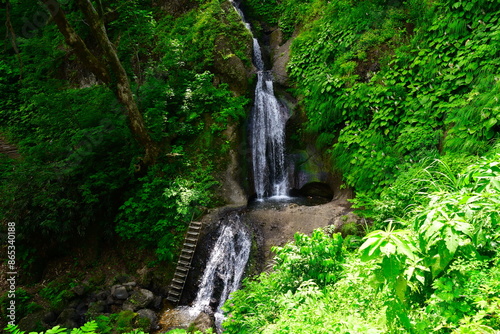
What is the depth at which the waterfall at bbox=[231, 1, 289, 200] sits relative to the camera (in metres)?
9.92

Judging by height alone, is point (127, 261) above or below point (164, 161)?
below

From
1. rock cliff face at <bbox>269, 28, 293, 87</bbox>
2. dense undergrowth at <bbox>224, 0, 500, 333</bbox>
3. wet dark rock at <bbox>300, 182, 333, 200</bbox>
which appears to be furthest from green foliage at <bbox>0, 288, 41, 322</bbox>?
rock cliff face at <bbox>269, 28, 293, 87</bbox>

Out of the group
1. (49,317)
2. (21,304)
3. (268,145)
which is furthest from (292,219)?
(21,304)

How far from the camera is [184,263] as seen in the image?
287 inches

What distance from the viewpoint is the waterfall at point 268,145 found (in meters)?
9.92

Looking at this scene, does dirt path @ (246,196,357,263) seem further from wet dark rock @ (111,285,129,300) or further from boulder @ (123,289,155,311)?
wet dark rock @ (111,285,129,300)

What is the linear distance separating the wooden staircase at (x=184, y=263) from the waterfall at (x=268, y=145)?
2.84 m

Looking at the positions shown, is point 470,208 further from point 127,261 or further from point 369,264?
point 127,261

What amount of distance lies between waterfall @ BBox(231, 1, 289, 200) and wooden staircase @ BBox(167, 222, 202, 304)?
2.84 m

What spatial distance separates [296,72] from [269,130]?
223 cm

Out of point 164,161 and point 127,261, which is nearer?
point 127,261

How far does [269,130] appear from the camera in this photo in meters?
10.1

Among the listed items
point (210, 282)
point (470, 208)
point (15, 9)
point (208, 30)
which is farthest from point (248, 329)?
point (15, 9)

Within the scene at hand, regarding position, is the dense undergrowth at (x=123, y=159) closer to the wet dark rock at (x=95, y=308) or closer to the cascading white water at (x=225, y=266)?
the wet dark rock at (x=95, y=308)
